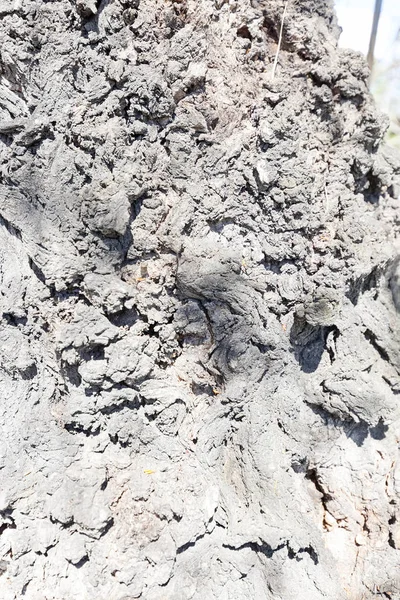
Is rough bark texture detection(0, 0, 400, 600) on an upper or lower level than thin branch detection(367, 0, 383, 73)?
lower

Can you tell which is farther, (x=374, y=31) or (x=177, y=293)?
(x=374, y=31)

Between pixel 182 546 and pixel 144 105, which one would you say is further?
pixel 182 546

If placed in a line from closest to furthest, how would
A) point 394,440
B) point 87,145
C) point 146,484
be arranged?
point 87,145
point 146,484
point 394,440

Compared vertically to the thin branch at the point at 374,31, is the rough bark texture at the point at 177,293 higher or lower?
lower

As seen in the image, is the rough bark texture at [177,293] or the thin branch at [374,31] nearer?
the rough bark texture at [177,293]

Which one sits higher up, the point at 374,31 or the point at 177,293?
the point at 374,31

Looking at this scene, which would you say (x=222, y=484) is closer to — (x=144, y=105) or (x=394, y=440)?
(x=394, y=440)

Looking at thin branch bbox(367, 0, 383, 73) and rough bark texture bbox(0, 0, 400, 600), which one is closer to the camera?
rough bark texture bbox(0, 0, 400, 600)

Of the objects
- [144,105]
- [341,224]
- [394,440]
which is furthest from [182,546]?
[144,105]
